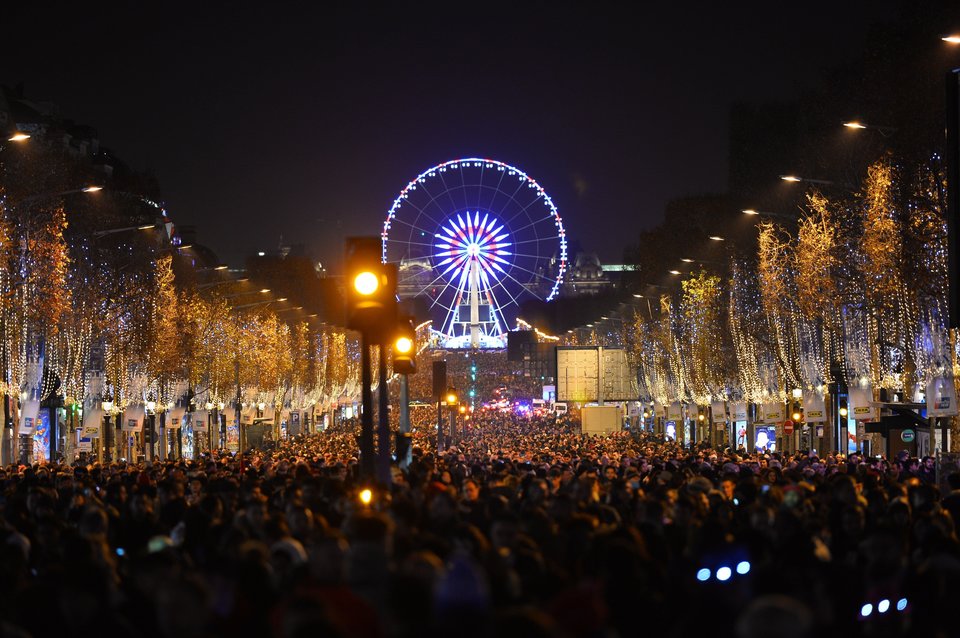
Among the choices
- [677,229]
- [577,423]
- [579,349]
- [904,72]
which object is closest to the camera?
[904,72]

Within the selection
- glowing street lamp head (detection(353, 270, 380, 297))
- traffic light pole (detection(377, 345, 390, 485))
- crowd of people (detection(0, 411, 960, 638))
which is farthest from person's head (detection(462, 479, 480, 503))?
glowing street lamp head (detection(353, 270, 380, 297))

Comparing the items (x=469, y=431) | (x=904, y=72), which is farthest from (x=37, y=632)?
(x=469, y=431)

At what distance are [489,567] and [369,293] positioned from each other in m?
5.95

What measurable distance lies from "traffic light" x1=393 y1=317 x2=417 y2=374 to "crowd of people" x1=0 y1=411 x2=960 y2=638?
2.50 metres

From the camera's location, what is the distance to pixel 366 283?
14.8 meters

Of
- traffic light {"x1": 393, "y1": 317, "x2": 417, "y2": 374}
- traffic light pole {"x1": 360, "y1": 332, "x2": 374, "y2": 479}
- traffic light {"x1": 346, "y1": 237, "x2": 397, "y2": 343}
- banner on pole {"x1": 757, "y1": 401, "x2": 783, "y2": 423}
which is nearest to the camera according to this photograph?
traffic light {"x1": 346, "y1": 237, "x2": 397, "y2": 343}

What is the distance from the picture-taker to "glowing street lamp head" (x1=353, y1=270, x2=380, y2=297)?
1481 centimetres

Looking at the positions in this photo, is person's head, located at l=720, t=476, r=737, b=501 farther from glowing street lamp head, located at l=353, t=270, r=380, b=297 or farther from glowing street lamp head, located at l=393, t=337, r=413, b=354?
glowing street lamp head, located at l=353, t=270, r=380, b=297

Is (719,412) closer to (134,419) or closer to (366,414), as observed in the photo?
(134,419)

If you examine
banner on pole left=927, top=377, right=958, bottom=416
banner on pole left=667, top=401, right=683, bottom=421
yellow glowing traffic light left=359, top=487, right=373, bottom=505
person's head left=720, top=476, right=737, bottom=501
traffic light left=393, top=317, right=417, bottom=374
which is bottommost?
person's head left=720, top=476, right=737, bottom=501

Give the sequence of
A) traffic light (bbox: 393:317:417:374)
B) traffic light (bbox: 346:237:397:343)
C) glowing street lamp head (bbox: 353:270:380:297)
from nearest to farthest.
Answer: traffic light (bbox: 346:237:397:343)
glowing street lamp head (bbox: 353:270:380:297)
traffic light (bbox: 393:317:417:374)

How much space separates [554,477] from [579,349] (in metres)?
58.3

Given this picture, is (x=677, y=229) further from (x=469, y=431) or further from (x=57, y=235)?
(x=57, y=235)

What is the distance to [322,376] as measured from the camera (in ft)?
382
